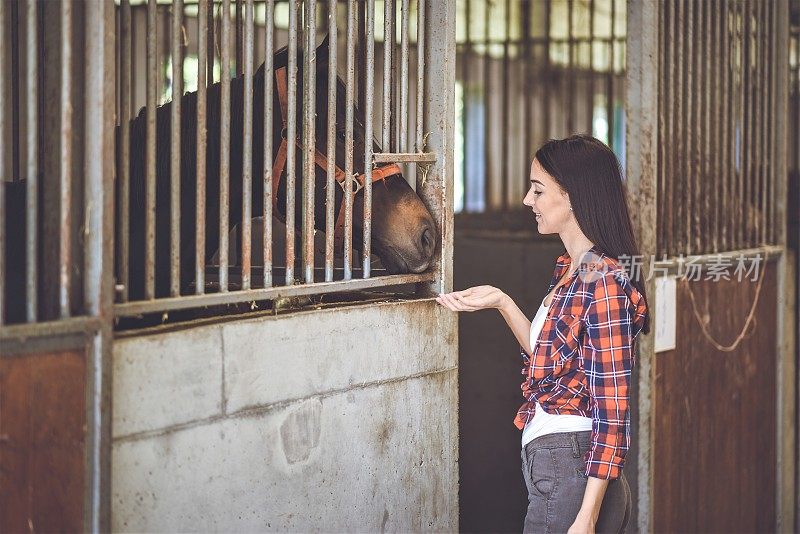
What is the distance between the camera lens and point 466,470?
4773 millimetres

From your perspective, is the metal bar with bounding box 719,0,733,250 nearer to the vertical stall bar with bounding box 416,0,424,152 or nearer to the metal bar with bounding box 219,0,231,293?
the vertical stall bar with bounding box 416,0,424,152

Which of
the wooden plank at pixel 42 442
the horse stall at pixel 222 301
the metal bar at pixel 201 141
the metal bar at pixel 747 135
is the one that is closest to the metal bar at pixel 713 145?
the metal bar at pixel 747 135

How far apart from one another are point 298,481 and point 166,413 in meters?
0.40

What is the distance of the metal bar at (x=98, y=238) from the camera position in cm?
165

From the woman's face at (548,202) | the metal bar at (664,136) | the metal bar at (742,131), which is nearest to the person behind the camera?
the woman's face at (548,202)

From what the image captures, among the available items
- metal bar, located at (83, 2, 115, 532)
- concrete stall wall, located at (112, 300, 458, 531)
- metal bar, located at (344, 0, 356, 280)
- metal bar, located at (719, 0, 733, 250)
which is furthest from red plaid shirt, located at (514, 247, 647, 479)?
metal bar, located at (719, 0, 733, 250)

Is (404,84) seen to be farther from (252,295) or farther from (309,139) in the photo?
(252,295)

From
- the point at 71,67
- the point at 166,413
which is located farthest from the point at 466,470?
the point at 71,67

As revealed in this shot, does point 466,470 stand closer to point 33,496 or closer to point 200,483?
point 200,483

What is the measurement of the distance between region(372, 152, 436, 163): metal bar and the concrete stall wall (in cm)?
35

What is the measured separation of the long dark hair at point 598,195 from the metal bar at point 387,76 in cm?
49

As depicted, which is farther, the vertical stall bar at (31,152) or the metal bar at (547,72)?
the metal bar at (547,72)

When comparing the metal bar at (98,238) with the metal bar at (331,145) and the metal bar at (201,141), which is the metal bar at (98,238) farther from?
the metal bar at (331,145)

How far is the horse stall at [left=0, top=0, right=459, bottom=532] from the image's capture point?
5.37ft
